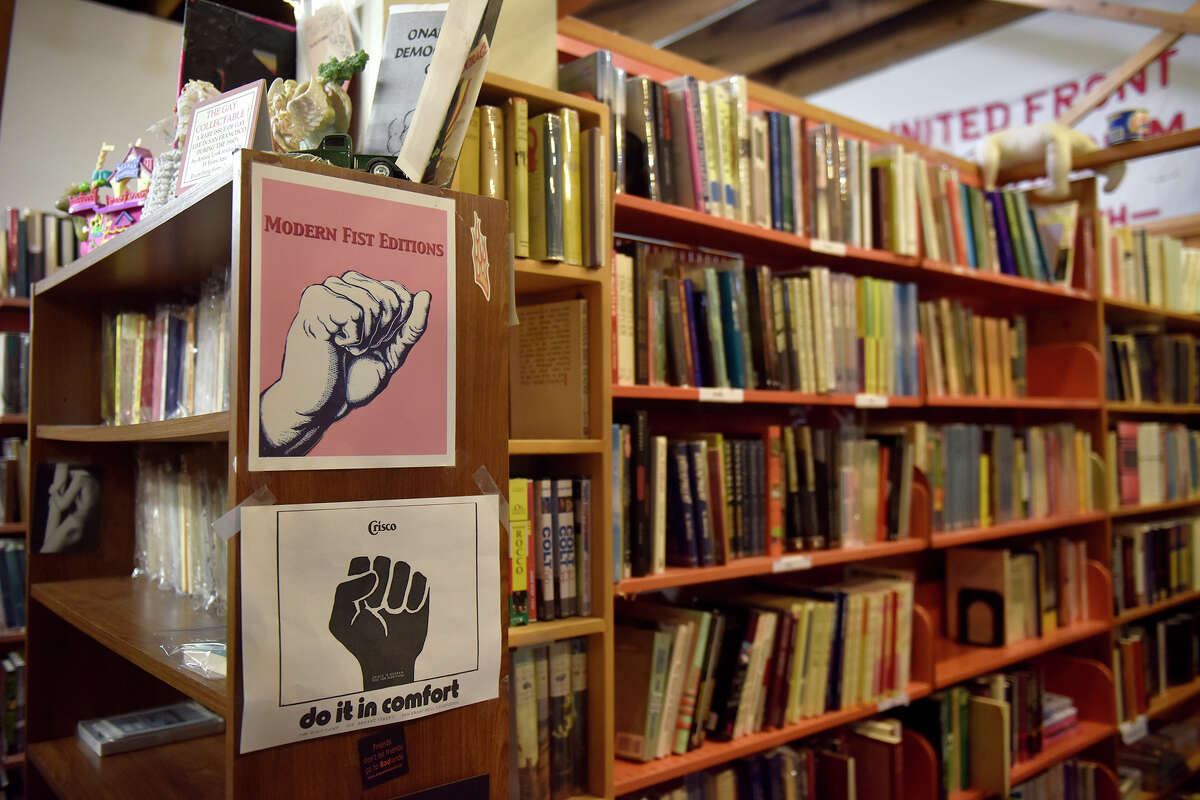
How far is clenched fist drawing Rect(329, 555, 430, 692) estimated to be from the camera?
3.00 ft

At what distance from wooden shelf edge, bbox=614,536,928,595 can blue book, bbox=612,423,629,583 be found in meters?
0.03

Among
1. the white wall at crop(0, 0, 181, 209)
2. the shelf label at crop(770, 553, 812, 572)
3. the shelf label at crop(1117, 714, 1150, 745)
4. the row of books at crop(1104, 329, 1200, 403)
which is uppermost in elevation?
the white wall at crop(0, 0, 181, 209)

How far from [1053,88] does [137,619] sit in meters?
4.10

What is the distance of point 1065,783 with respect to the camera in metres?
2.79

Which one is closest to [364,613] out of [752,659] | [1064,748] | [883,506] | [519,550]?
[519,550]

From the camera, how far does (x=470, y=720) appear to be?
1014 mm

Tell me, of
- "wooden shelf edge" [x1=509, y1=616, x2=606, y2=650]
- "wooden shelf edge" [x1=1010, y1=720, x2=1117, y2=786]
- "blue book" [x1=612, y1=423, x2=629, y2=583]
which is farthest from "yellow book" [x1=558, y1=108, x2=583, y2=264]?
"wooden shelf edge" [x1=1010, y1=720, x2=1117, y2=786]

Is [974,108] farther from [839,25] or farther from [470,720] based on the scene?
[470,720]

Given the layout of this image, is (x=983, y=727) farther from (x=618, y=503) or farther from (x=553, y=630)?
(x=553, y=630)

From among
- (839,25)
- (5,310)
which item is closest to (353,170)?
(5,310)

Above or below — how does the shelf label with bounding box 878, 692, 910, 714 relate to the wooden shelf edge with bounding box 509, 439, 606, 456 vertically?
below

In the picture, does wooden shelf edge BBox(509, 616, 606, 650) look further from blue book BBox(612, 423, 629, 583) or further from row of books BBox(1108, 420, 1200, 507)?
row of books BBox(1108, 420, 1200, 507)

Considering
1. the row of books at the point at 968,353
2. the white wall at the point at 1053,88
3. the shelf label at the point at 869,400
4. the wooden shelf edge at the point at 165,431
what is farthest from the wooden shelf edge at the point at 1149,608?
the wooden shelf edge at the point at 165,431

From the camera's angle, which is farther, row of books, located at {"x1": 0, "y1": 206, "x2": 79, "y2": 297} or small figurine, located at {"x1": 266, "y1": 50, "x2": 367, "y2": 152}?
row of books, located at {"x1": 0, "y1": 206, "x2": 79, "y2": 297}
